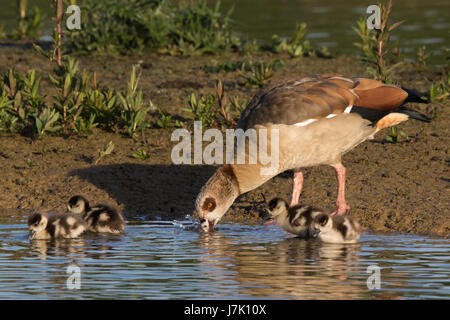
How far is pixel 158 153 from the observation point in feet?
43.2

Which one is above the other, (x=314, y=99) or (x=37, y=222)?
(x=314, y=99)

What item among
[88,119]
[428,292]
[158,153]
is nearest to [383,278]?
[428,292]

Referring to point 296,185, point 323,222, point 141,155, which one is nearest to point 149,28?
point 141,155

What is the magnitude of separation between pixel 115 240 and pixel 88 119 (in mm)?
4016

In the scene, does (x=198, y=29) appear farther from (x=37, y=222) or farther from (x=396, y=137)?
(x=37, y=222)

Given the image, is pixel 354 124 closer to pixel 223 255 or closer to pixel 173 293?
pixel 223 255

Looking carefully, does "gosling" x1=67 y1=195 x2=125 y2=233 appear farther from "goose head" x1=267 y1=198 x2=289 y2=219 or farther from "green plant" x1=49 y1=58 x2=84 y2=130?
"green plant" x1=49 y1=58 x2=84 y2=130

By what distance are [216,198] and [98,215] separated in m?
1.38

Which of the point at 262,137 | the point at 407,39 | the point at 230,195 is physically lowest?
the point at 230,195

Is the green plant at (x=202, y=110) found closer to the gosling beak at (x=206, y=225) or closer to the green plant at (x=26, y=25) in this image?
the gosling beak at (x=206, y=225)

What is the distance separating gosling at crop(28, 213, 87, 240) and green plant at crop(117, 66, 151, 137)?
2953mm

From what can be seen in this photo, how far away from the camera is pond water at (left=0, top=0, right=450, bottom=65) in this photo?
2114 cm

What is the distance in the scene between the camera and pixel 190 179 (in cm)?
1246

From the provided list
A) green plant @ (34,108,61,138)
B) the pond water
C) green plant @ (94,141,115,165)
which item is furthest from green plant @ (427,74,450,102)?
green plant @ (34,108,61,138)
